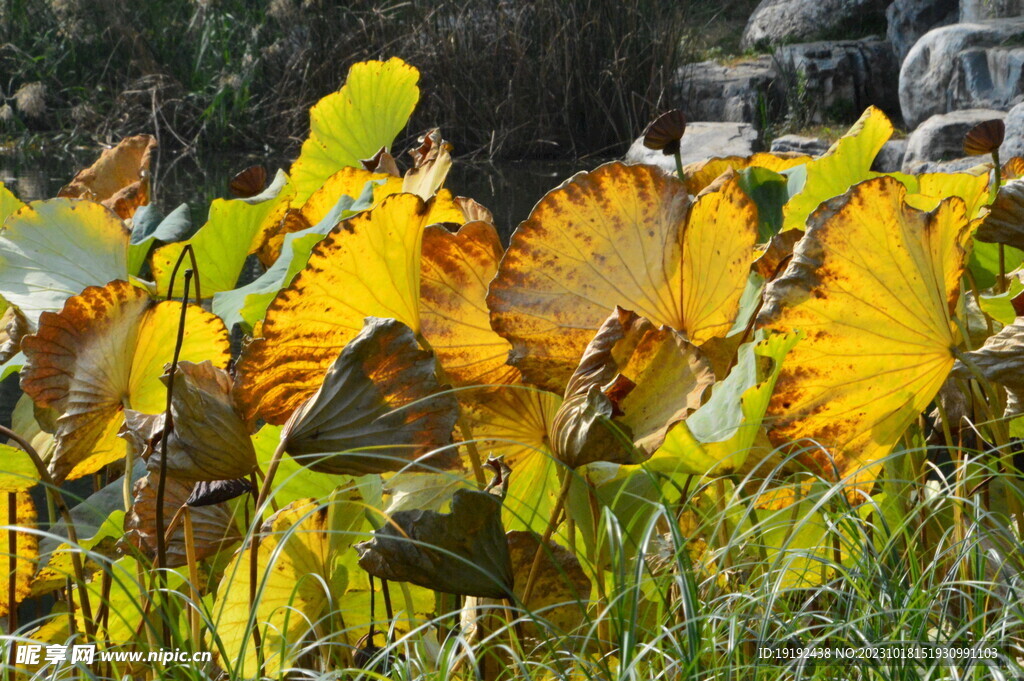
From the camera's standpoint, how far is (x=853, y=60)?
727cm

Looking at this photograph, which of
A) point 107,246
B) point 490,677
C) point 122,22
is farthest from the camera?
point 122,22

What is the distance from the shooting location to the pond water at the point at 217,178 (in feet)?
14.2

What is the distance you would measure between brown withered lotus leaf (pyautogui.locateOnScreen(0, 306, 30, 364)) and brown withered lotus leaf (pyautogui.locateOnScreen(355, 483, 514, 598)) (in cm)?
35

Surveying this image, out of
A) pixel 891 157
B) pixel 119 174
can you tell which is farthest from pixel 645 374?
pixel 891 157

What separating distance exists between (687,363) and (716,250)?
0.07m

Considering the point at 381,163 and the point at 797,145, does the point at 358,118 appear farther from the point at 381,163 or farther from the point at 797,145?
the point at 797,145

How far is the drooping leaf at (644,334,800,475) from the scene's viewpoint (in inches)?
16.2

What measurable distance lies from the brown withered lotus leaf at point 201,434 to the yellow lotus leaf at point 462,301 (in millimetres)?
112

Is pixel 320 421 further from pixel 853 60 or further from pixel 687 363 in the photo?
pixel 853 60

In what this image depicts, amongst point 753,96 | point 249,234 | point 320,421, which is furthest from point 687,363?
point 753,96

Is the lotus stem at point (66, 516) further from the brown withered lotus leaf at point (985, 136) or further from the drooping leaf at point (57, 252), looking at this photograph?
the brown withered lotus leaf at point (985, 136)

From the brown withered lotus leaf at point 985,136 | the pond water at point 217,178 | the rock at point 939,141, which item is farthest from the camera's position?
the rock at point 939,141

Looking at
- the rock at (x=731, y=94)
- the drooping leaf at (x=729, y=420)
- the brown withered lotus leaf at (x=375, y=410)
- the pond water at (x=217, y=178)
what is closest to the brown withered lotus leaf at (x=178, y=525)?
the brown withered lotus leaf at (x=375, y=410)

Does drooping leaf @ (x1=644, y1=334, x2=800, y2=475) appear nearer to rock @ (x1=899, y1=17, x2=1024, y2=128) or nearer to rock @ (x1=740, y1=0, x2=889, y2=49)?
rock @ (x1=899, y1=17, x2=1024, y2=128)
